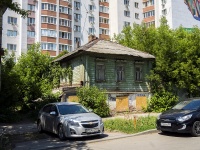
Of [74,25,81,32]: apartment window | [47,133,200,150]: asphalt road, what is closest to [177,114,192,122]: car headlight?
[47,133,200,150]: asphalt road

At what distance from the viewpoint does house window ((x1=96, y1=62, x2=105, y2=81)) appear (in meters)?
22.8

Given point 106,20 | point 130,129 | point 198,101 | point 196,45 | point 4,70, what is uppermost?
point 106,20

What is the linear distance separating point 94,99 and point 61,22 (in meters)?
35.0

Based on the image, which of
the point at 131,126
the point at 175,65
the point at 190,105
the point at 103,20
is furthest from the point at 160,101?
the point at 103,20

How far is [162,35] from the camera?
84.6 feet

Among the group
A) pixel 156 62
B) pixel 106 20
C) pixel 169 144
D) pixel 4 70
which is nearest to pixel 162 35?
pixel 156 62

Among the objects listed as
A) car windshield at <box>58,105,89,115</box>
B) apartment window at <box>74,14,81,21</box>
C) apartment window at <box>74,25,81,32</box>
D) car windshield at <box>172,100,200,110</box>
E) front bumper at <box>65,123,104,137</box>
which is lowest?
front bumper at <box>65,123,104,137</box>

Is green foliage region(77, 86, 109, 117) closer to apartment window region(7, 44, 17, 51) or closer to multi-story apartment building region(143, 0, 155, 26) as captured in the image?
apartment window region(7, 44, 17, 51)

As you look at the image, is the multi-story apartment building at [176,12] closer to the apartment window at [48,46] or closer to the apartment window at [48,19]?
the apartment window at [48,19]

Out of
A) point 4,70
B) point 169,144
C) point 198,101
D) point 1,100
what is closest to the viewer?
point 169,144

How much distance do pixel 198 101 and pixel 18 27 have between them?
43.8 m

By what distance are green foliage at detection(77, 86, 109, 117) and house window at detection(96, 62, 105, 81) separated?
184 cm

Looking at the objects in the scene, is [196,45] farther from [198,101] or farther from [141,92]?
[198,101]

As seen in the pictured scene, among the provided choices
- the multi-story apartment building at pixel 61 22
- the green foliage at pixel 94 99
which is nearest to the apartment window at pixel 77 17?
the multi-story apartment building at pixel 61 22
